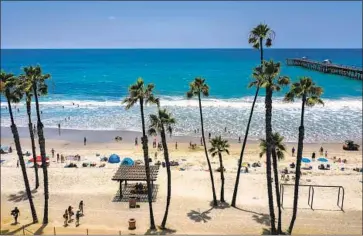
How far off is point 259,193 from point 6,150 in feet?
108

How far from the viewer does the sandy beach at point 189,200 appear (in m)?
28.0

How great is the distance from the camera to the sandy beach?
92.0ft

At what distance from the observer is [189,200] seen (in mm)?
33000

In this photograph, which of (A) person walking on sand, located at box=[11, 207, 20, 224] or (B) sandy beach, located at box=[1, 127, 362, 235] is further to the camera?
(A) person walking on sand, located at box=[11, 207, 20, 224]

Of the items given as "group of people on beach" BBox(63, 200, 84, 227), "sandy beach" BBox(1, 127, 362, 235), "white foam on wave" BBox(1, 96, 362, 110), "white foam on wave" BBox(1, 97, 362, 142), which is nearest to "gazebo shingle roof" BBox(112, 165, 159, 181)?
"sandy beach" BBox(1, 127, 362, 235)

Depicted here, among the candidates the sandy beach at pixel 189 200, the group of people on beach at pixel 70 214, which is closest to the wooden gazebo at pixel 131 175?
the sandy beach at pixel 189 200

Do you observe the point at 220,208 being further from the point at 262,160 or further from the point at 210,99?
the point at 210,99

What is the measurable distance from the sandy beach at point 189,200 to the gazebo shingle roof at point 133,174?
2047 millimetres

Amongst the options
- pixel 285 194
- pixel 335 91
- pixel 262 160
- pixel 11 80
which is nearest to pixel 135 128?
pixel 262 160

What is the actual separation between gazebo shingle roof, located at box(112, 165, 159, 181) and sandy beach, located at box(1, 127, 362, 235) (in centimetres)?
205

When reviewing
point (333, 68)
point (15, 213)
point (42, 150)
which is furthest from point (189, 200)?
point (333, 68)

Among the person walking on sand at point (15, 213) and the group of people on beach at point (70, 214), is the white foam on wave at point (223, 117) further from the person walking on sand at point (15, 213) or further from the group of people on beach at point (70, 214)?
the person walking on sand at point (15, 213)

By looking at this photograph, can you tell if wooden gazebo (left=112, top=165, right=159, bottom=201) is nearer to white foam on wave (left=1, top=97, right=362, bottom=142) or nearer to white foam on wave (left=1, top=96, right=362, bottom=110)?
white foam on wave (left=1, top=97, right=362, bottom=142)

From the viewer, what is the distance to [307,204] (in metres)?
32.4
